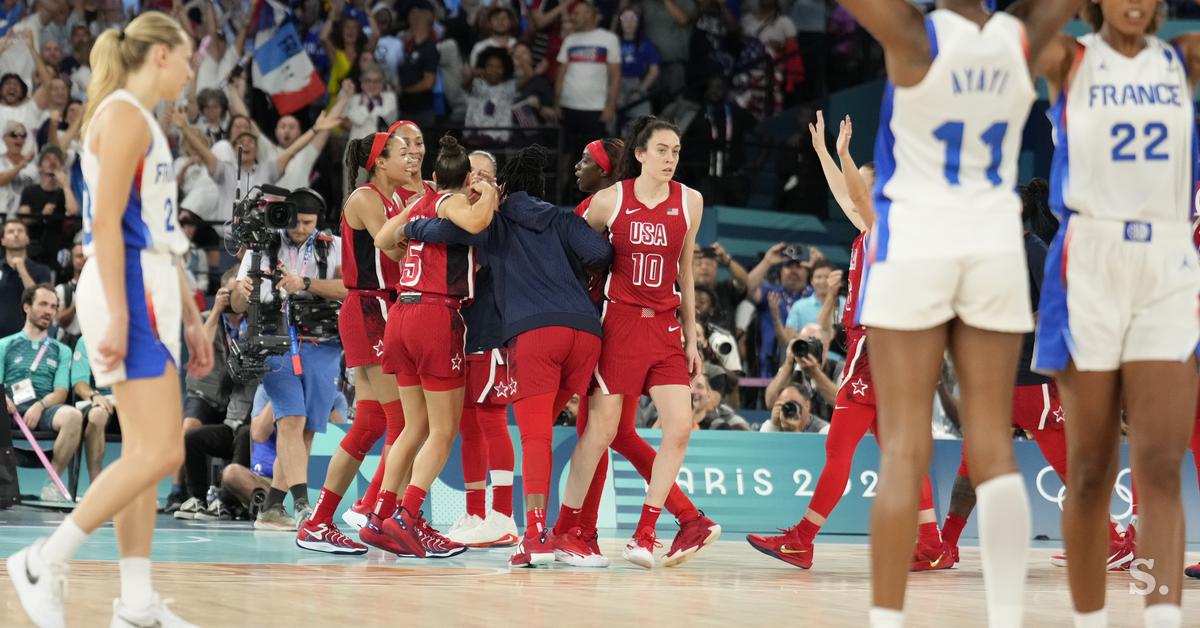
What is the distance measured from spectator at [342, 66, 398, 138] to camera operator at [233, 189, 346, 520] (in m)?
4.45

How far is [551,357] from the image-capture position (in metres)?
7.96

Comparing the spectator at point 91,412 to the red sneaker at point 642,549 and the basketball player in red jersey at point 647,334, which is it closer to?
the basketball player in red jersey at point 647,334

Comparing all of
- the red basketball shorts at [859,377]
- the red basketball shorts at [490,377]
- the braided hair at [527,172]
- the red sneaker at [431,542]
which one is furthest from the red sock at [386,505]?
the red basketball shorts at [859,377]

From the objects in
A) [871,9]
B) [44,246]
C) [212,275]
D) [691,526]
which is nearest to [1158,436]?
[871,9]

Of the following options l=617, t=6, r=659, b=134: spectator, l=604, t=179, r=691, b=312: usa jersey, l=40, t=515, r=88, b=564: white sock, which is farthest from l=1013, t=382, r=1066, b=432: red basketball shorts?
l=617, t=6, r=659, b=134: spectator

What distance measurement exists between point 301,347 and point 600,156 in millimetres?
3154

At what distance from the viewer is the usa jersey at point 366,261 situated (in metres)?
8.84

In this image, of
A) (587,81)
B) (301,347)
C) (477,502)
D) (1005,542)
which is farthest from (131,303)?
(587,81)

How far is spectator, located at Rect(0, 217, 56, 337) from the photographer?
1307 centimetres

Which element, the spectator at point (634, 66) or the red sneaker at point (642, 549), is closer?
the red sneaker at point (642, 549)

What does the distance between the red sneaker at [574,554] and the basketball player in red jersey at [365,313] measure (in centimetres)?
130

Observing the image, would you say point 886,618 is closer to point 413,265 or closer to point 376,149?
point 413,265

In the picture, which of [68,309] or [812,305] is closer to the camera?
[68,309]

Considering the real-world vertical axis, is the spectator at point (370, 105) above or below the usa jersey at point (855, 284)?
above
